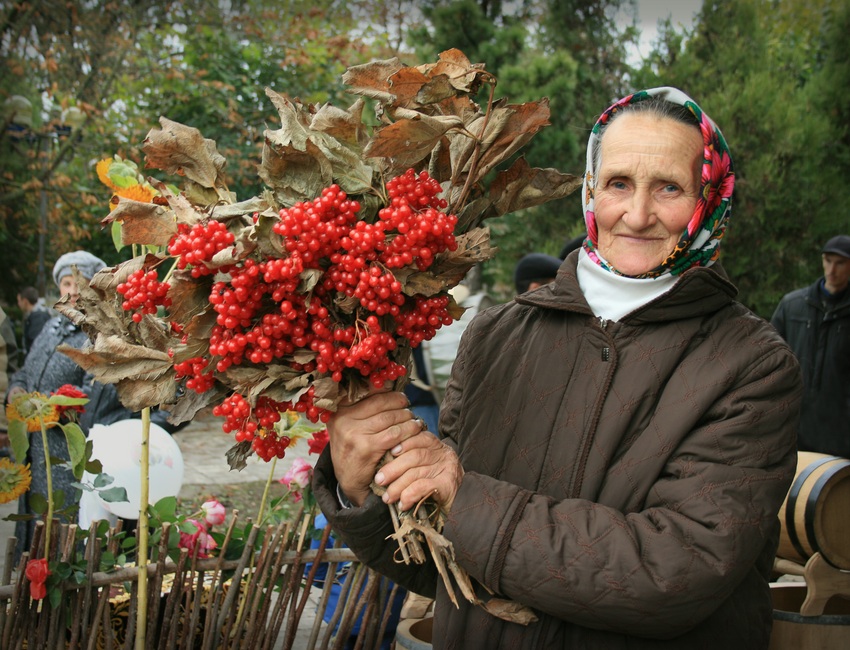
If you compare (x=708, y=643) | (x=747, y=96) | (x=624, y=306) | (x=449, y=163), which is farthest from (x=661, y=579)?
(x=747, y=96)

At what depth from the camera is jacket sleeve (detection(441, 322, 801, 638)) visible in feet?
4.67

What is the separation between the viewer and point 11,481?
265 centimetres

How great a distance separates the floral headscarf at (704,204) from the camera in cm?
166

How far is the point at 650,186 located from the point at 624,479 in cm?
59

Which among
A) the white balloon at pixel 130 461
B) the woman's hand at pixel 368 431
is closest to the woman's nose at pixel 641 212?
the woman's hand at pixel 368 431

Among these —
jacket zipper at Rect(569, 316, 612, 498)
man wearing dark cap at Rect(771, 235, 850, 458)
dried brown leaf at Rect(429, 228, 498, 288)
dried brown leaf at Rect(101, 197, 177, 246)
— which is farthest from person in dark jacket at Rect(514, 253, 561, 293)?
dried brown leaf at Rect(101, 197, 177, 246)

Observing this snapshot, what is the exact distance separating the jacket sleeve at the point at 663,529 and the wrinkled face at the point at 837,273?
4473 mm

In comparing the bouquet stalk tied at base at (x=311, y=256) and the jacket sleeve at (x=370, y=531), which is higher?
the bouquet stalk tied at base at (x=311, y=256)

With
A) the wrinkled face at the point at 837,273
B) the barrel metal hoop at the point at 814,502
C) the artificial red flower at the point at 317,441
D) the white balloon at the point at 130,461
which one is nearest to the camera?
the barrel metal hoop at the point at 814,502

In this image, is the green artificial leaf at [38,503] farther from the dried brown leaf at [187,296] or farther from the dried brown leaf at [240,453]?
the dried brown leaf at [187,296]

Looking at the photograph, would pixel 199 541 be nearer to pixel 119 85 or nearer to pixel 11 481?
pixel 11 481

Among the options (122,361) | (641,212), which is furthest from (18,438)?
(641,212)

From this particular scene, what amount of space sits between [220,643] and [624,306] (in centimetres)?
181

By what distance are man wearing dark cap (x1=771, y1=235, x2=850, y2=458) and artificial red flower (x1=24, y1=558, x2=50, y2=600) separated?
15.4 ft
